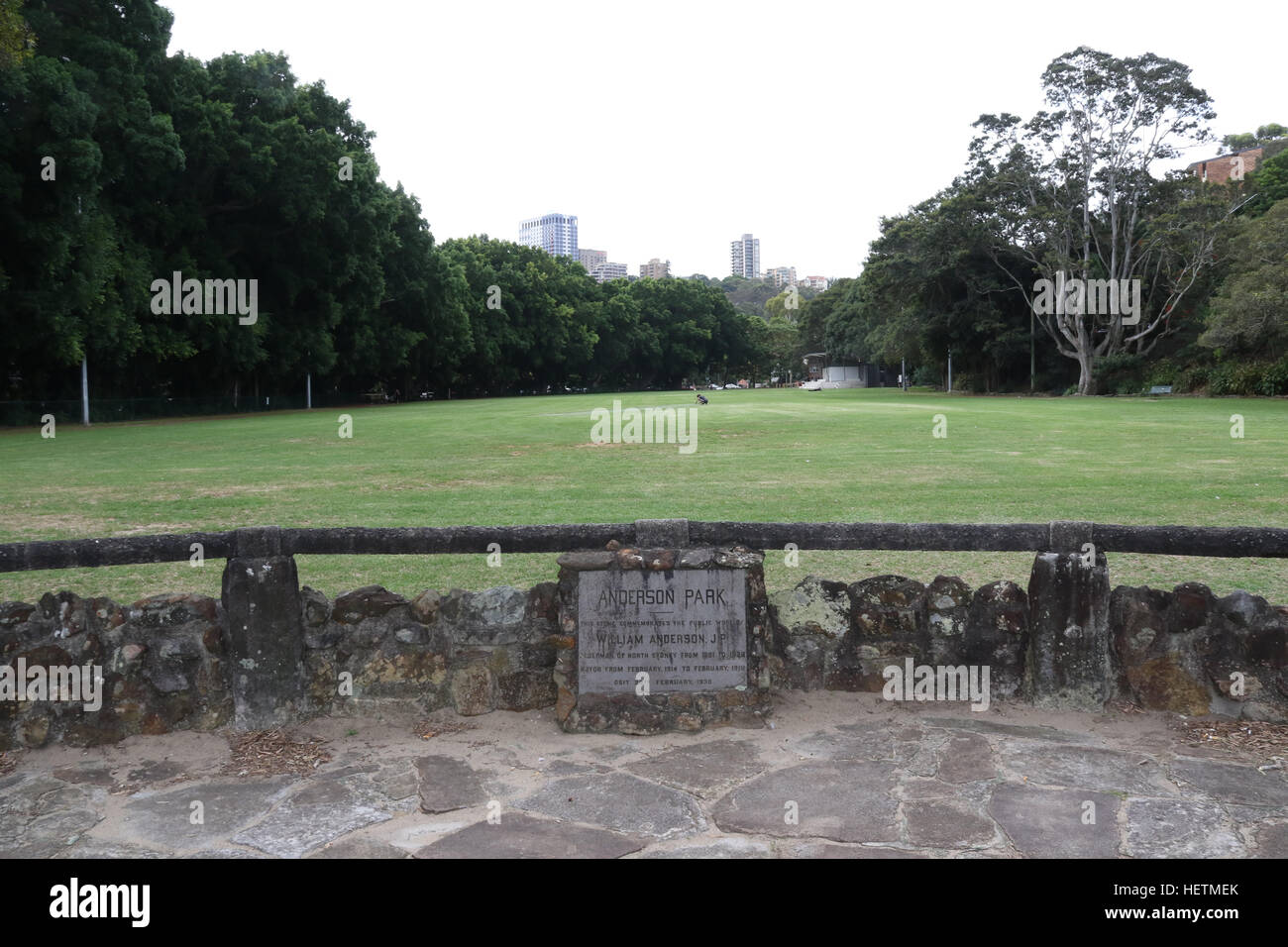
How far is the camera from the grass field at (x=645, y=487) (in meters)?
8.74

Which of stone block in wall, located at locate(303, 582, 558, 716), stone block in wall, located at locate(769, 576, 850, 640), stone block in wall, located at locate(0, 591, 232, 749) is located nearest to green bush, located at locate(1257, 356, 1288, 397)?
stone block in wall, located at locate(769, 576, 850, 640)

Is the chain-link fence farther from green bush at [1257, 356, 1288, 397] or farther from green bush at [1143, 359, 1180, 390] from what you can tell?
green bush at [1257, 356, 1288, 397]

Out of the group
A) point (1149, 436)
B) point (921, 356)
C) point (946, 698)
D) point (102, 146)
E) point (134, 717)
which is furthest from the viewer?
point (921, 356)

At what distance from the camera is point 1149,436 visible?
22438mm

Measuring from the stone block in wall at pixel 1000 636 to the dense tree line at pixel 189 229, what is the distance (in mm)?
21754

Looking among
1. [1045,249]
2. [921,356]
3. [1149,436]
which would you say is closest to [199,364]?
[1149,436]

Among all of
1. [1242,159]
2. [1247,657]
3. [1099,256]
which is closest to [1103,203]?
[1099,256]

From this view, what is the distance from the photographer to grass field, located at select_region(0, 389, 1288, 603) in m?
8.74

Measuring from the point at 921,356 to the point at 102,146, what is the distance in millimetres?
53916

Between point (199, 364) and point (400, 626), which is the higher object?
point (199, 364)

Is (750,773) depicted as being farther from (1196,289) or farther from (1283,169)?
(1283,169)

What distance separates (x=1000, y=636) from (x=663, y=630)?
5.94 feet

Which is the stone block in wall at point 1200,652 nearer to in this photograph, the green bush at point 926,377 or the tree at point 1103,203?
the tree at point 1103,203

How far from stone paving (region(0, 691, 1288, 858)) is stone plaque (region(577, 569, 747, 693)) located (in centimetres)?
29
